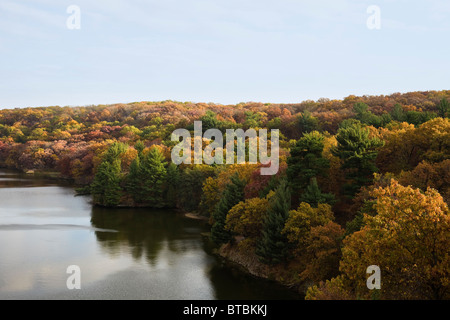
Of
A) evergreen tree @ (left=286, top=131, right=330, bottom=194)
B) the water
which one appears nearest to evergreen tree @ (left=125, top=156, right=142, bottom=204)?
the water

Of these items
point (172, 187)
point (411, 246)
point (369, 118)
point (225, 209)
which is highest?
point (369, 118)

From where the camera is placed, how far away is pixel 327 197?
2786 cm

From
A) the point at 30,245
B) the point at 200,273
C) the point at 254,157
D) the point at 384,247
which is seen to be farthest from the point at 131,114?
the point at 384,247

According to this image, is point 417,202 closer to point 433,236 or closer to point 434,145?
point 433,236

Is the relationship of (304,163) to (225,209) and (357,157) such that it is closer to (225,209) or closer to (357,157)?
(357,157)

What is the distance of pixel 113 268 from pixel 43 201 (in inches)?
1236

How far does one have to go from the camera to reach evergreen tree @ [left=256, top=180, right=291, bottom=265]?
84.5 feet

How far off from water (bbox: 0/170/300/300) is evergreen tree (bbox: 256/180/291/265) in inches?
78.3

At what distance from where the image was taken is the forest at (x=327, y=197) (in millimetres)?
13547

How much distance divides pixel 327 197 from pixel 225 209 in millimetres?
8258

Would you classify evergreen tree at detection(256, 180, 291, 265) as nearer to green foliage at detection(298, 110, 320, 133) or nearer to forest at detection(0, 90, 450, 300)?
forest at detection(0, 90, 450, 300)

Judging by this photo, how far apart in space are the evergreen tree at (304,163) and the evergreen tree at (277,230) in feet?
15.8
